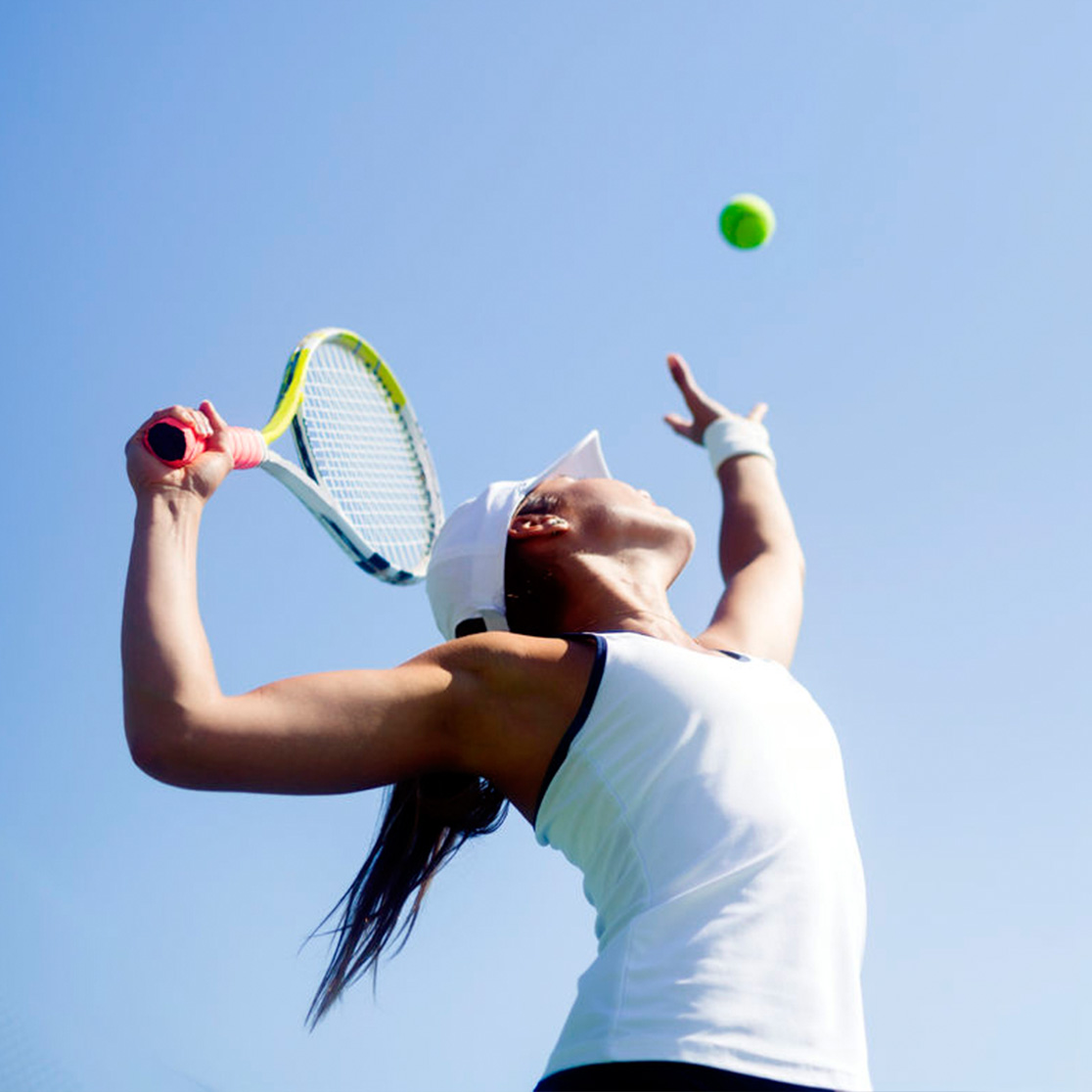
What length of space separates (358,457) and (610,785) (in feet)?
10.9

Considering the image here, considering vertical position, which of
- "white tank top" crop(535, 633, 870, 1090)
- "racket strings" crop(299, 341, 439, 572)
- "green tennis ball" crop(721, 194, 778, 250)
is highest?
"green tennis ball" crop(721, 194, 778, 250)

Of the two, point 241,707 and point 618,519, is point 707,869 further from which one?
point 618,519

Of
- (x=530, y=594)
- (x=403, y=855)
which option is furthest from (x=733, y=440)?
(x=403, y=855)

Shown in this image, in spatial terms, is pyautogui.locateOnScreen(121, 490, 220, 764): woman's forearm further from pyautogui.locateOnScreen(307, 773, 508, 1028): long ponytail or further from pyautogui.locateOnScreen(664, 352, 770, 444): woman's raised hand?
pyautogui.locateOnScreen(664, 352, 770, 444): woman's raised hand

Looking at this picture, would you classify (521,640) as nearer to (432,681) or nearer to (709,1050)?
(432,681)

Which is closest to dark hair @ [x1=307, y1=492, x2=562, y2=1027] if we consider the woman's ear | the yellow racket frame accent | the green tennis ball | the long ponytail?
the long ponytail

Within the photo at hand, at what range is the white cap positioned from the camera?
13.3ft

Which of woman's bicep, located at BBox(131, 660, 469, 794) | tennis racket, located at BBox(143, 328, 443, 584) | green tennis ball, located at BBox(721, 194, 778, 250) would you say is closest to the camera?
woman's bicep, located at BBox(131, 660, 469, 794)

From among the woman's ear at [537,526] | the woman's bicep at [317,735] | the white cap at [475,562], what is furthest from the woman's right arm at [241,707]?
the woman's ear at [537,526]

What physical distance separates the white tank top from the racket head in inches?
92.3

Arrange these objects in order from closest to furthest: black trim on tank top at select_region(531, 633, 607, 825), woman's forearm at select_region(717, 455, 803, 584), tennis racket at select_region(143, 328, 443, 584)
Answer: black trim on tank top at select_region(531, 633, 607, 825)
woman's forearm at select_region(717, 455, 803, 584)
tennis racket at select_region(143, 328, 443, 584)

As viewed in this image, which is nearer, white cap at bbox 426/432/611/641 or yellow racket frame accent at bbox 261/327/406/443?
white cap at bbox 426/432/611/641

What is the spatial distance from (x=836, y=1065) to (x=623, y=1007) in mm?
452

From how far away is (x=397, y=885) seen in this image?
3717 millimetres
